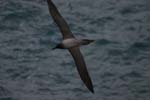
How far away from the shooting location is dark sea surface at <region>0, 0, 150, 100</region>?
1357 centimetres

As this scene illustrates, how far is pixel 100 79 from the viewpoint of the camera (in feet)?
45.2

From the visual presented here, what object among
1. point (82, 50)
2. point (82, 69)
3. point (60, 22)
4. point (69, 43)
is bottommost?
point (82, 50)

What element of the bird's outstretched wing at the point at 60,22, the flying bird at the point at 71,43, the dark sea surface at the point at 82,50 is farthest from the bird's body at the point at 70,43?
the dark sea surface at the point at 82,50

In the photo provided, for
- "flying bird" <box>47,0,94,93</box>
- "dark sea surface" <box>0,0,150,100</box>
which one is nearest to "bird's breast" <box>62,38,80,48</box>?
"flying bird" <box>47,0,94,93</box>

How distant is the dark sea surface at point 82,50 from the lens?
44.5 feet

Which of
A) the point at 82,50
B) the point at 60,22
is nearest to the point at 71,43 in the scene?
the point at 60,22

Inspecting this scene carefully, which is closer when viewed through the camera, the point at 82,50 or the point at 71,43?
the point at 71,43

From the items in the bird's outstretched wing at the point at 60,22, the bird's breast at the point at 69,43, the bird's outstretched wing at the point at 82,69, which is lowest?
the bird's outstretched wing at the point at 82,69

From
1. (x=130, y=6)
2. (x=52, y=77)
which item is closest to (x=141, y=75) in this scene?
(x=52, y=77)

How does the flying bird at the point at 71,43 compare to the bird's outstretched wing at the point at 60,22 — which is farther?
the bird's outstretched wing at the point at 60,22

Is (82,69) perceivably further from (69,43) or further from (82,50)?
(82,50)

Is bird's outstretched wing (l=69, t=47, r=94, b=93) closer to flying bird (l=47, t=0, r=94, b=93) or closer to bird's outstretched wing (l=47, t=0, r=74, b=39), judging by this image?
flying bird (l=47, t=0, r=94, b=93)

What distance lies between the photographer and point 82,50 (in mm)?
14625

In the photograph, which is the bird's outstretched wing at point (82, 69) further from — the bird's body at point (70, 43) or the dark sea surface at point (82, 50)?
the dark sea surface at point (82, 50)
